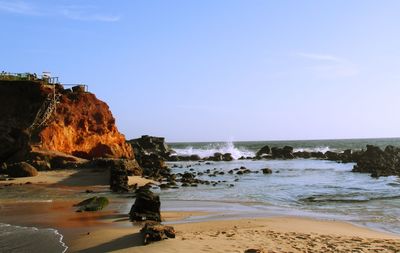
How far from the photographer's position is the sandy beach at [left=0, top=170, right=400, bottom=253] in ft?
36.6

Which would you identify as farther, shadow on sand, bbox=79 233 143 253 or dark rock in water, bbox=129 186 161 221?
dark rock in water, bbox=129 186 161 221

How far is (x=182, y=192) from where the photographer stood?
27.6m

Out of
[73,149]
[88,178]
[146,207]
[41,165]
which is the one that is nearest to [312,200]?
[146,207]

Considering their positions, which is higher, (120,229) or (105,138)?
(105,138)

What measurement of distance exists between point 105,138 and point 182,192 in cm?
2054

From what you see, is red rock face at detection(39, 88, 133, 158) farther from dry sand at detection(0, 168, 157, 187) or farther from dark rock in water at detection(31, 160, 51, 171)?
dry sand at detection(0, 168, 157, 187)

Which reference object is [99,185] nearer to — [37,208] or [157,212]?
[37,208]

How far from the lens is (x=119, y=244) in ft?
37.4

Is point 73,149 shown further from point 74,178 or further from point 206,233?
point 206,233

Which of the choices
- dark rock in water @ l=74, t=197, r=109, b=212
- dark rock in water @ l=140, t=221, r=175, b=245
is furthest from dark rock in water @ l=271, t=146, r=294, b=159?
dark rock in water @ l=140, t=221, r=175, b=245

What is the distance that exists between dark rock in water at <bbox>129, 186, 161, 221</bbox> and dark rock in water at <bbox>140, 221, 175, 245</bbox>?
322cm

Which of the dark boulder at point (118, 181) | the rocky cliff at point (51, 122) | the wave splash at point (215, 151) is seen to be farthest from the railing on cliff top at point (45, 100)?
the wave splash at point (215, 151)

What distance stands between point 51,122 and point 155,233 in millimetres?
30990

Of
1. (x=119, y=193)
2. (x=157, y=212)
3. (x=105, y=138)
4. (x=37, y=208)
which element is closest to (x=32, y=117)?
(x=105, y=138)
